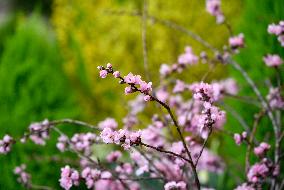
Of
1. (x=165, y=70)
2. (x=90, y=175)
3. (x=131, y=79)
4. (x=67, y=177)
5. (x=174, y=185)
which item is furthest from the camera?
(x=165, y=70)

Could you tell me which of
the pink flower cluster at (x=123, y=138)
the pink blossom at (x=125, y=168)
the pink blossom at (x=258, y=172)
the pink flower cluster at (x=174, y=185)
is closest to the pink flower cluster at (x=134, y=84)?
the pink flower cluster at (x=123, y=138)

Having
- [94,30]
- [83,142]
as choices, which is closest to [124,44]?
[94,30]

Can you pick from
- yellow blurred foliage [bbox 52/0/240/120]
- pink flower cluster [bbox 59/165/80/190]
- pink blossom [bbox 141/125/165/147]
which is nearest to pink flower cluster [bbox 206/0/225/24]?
pink blossom [bbox 141/125/165/147]

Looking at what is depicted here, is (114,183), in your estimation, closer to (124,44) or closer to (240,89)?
(240,89)

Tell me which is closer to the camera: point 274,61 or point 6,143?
point 6,143

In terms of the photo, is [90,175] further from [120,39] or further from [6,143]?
[120,39]

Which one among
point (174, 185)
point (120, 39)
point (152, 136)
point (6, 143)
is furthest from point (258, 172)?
point (120, 39)

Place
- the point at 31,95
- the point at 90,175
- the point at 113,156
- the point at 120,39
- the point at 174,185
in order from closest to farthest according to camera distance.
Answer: the point at 174,185 < the point at 90,175 < the point at 113,156 < the point at 31,95 < the point at 120,39

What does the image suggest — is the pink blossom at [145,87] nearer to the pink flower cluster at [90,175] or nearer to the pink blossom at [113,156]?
the pink flower cluster at [90,175]

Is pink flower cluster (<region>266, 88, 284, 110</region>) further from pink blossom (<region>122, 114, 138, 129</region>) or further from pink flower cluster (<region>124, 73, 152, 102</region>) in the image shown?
pink flower cluster (<region>124, 73, 152, 102</region>)
